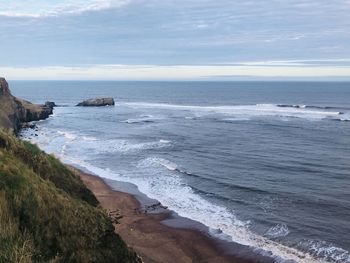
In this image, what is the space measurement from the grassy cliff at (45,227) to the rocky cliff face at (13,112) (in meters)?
49.2

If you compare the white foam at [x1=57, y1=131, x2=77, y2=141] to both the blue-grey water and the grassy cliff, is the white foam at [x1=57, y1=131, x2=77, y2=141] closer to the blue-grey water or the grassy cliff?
the blue-grey water

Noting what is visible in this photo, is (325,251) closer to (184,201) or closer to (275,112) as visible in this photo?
(184,201)

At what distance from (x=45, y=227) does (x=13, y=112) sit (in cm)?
6474

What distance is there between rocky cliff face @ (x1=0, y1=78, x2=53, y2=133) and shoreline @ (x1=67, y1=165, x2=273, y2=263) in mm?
35152

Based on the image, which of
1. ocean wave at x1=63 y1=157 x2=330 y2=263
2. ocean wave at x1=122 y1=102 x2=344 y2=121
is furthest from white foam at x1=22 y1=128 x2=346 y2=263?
ocean wave at x1=122 y1=102 x2=344 y2=121

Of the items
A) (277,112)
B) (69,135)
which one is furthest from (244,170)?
(277,112)

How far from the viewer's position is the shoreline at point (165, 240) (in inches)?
877

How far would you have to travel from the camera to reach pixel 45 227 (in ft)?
32.9

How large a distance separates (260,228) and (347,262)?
5668 millimetres

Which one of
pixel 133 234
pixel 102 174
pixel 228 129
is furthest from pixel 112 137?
pixel 133 234

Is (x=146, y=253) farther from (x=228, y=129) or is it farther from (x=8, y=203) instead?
(x=228, y=129)

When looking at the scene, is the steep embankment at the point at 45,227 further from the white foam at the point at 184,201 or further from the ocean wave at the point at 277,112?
the ocean wave at the point at 277,112

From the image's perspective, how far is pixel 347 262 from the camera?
21328mm

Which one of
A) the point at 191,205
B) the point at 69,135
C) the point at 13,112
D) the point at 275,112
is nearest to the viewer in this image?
the point at 191,205
